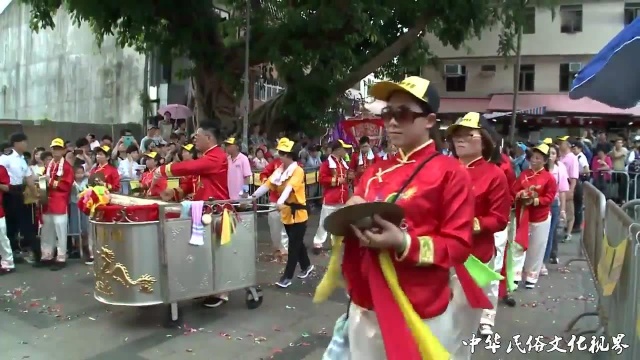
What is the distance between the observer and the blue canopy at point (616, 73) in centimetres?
412

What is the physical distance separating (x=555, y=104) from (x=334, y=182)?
72.2 ft

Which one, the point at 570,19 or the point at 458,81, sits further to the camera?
the point at 458,81

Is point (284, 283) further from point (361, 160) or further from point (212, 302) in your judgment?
point (361, 160)

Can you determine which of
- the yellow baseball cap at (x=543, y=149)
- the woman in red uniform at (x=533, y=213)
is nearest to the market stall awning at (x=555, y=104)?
the yellow baseball cap at (x=543, y=149)

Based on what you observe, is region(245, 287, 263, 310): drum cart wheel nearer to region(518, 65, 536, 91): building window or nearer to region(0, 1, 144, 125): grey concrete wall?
region(0, 1, 144, 125): grey concrete wall

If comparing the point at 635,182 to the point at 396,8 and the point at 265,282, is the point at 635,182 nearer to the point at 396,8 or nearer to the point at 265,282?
the point at 396,8

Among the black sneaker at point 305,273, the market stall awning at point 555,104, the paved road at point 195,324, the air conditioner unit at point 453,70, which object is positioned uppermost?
the air conditioner unit at point 453,70

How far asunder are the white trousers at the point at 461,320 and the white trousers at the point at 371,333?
17 centimetres

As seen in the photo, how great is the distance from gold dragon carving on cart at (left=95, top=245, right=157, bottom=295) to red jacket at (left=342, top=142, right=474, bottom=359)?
3382 mm

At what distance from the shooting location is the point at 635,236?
3617mm

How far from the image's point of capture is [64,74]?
24078 mm

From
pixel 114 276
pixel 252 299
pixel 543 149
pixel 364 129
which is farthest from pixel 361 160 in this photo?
pixel 114 276

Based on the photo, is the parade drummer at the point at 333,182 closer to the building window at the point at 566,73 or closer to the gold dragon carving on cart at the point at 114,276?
→ the gold dragon carving on cart at the point at 114,276

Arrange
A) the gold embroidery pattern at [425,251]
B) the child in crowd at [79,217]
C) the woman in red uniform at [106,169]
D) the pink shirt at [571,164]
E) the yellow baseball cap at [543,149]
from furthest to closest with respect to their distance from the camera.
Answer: the pink shirt at [571,164]
the child in crowd at [79,217]
the woman in red uniform at [106,169]
the yellow baseball cap at [543,149]
the gold embroidery pattern at [425,251]
